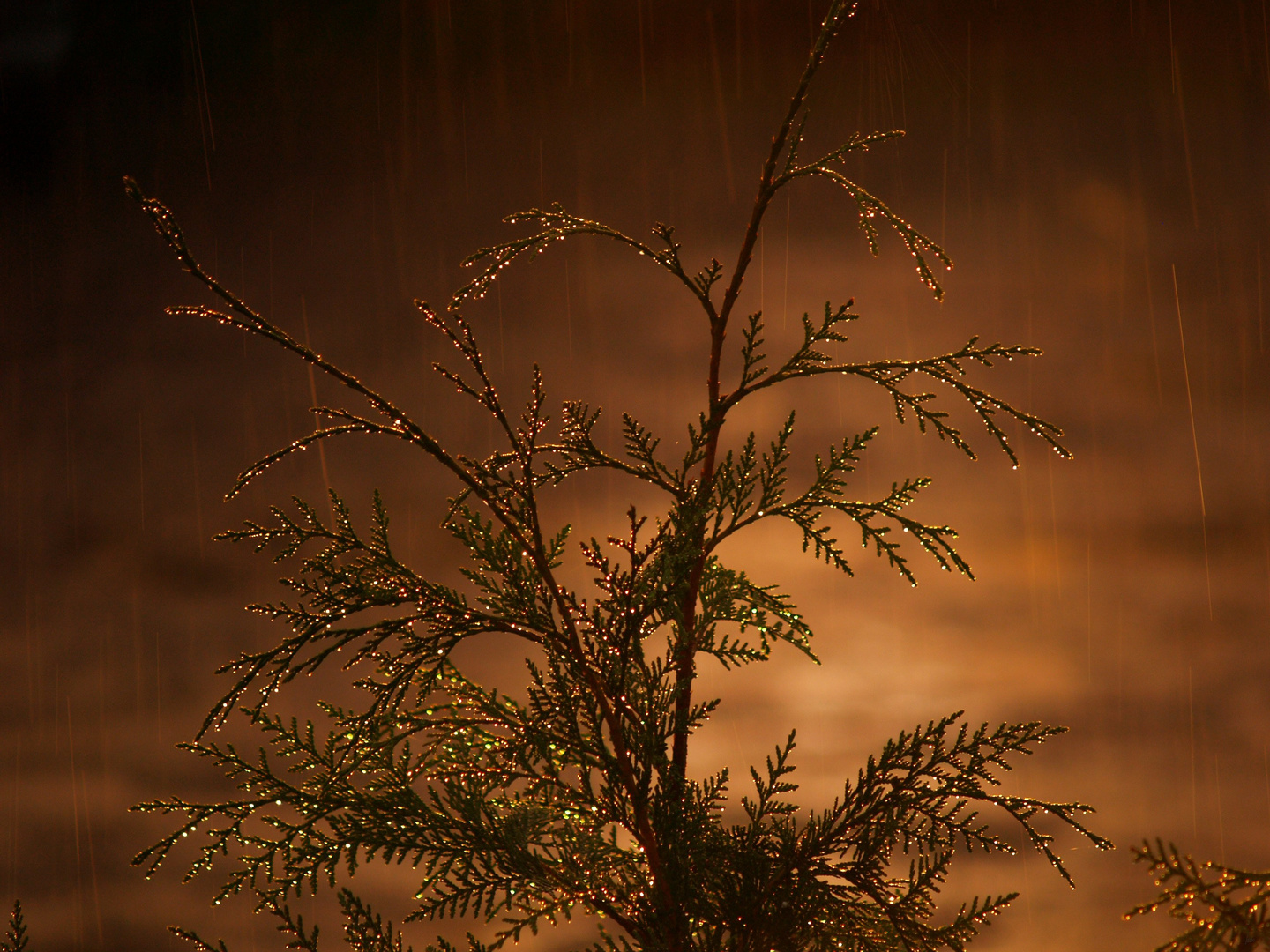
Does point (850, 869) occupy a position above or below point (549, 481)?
below

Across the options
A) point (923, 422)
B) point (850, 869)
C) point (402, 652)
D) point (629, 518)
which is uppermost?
A: point (923, 422)

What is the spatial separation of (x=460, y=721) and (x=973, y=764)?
2289mm

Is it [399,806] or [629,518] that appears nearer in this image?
[629,518]

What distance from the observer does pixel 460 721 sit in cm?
426

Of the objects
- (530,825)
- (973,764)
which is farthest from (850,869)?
(530,825)

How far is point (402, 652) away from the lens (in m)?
3.79

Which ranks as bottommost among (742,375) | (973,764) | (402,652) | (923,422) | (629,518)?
(973,764)

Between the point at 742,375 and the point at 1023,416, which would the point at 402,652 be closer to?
the point at 742,375

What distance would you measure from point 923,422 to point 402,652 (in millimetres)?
2380

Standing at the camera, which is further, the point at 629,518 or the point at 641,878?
the point at 641,878

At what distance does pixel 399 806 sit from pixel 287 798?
473 millimetres

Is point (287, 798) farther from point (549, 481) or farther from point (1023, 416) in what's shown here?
point (1023, 416)

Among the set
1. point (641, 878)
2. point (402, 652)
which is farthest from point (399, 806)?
point (641, 878)

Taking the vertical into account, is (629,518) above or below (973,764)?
above
